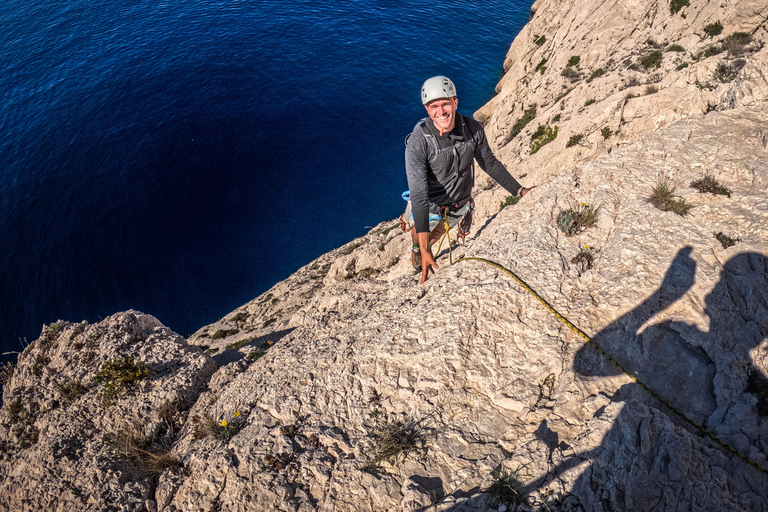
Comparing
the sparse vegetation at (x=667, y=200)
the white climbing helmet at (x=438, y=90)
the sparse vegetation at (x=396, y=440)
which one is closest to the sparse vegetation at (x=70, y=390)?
the sparse vegetation at (x=396, y=440)

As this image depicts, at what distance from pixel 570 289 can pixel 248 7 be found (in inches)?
2932

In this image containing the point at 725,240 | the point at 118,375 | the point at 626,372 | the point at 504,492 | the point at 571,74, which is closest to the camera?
the point at 504,492

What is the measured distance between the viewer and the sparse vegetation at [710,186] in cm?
793

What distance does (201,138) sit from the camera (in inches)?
1604

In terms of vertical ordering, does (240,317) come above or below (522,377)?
below

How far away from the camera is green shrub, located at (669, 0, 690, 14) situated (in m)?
16.5

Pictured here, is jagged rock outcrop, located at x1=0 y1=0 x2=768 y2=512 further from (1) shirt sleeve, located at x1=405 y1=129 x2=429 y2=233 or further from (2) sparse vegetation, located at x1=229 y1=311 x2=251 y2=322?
(2) sparse vegetation, located at x1=229 y1=311 x2=251 y2=322

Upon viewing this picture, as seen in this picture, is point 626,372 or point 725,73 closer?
point 626,372

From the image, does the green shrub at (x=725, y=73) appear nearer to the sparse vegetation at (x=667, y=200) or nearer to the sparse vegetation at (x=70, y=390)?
the sparse vegetation at (x=667, y=200)

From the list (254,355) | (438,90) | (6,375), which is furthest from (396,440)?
(6,375)

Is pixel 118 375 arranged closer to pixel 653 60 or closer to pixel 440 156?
pixel 440 156

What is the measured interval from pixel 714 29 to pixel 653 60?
2.10 meters

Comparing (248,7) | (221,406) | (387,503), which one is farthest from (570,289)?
(248,7)

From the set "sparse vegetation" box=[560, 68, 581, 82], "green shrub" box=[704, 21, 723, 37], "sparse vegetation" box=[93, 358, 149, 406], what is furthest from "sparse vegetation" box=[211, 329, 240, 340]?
"green shrub" box=[704, 21, 723, 37]
